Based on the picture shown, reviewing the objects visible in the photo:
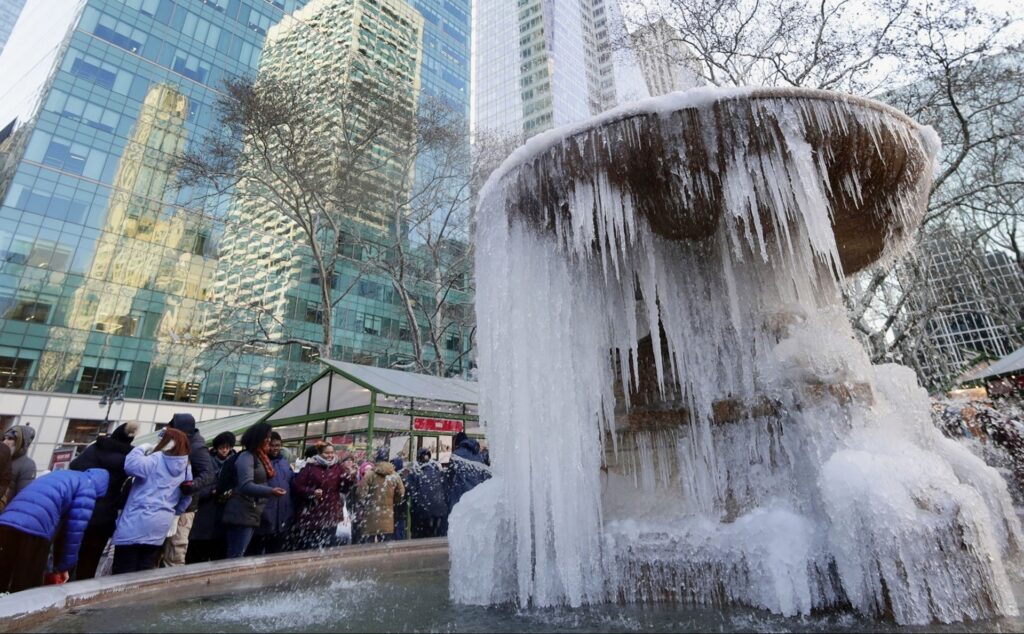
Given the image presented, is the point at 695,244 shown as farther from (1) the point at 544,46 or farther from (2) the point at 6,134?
(1) the point at 544,46

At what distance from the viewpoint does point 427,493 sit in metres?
7.10

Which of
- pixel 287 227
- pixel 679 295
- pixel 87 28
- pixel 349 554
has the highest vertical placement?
pixel 87 28

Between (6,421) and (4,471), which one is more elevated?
(6,421)

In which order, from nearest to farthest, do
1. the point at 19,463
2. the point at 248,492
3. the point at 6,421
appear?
1. the point at 248,492
2. the point at 19,463
3. the point at 6,421

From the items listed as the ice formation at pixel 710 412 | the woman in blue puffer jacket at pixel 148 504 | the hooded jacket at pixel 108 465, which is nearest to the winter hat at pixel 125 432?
the hooded jacket at pixel 108 465

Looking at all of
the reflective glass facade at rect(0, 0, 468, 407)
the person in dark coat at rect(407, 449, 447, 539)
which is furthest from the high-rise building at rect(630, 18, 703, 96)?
the reflective glass facade at rect(0, 0, 468, 407)

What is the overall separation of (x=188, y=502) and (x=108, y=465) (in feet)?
2.43

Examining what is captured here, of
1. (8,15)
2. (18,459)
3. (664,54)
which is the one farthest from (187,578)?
(8,15)

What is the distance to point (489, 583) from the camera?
334cm

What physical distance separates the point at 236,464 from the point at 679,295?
14.5 ft

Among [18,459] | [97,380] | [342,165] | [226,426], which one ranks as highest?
[342,165]

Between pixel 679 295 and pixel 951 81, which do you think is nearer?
pixel 679 295

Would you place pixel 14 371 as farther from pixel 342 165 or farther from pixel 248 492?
pixel 248 492

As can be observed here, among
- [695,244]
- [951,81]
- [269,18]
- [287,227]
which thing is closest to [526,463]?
[695,244]
